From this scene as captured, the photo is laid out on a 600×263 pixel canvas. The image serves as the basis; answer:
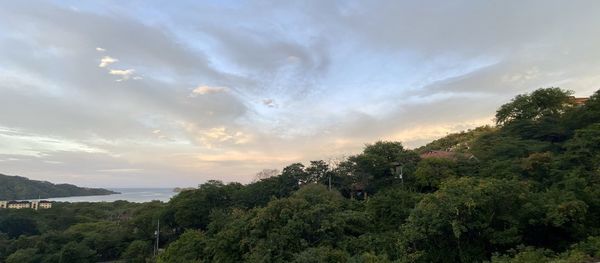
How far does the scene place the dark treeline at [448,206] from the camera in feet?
45.3

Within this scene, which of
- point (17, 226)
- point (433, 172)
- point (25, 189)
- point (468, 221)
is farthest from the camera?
point (25, 189)

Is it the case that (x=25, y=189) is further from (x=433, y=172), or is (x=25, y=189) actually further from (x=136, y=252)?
(x=433, y=172)

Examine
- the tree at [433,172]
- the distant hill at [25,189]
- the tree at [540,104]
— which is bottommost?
the tree at [433,172]

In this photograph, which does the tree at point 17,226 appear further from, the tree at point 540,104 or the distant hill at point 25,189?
the tree at point 540,104

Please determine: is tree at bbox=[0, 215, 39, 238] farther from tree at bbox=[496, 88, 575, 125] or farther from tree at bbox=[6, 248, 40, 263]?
tree at bbox=[496, 88, 575, 125]

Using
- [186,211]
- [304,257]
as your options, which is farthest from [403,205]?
[186,211]

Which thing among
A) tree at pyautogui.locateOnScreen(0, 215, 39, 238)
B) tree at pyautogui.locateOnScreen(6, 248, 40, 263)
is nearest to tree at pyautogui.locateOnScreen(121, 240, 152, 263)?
tree at pyautogui.locateOnScreen(6, 248, 40, 263)

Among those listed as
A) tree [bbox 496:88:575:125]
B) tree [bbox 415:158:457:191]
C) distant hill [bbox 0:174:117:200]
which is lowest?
tree [bbox 415:158:457:191]

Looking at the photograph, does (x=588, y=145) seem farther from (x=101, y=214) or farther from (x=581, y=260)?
(x=101, y=214)

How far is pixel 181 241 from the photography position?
2223cm

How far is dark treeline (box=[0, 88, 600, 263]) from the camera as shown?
13797mm

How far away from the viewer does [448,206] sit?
45.2 ft

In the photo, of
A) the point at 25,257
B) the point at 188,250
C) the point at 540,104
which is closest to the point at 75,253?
the point at 25,257

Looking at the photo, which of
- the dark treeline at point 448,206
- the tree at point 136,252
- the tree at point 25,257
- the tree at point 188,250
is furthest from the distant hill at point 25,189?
the tree at point 188,250
